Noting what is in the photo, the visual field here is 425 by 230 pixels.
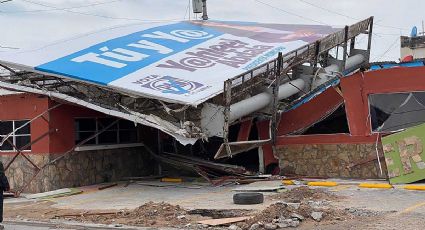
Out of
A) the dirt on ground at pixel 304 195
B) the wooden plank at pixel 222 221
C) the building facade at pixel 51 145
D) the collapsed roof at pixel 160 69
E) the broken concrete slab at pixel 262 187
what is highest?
the collapsed roof at pixel 160 69

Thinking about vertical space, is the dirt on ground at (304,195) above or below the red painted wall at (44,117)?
below

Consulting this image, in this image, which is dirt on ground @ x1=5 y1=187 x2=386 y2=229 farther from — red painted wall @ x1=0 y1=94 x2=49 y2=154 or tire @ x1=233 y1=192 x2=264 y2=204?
red painted wall @ x1=0 y1=94 x2=49 y2=154

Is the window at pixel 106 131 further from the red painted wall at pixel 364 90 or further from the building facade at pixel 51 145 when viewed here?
the red painted wall at pixel 364 90

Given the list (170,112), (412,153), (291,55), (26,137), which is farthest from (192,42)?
(412,153)

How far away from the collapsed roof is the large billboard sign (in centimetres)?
3

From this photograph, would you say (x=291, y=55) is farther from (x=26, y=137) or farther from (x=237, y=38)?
(x=26, y=137)

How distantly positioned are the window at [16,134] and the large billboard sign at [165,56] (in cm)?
237

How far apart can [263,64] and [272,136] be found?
8.40ft

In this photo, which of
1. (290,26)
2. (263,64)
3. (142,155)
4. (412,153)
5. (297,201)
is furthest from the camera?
(290,26)

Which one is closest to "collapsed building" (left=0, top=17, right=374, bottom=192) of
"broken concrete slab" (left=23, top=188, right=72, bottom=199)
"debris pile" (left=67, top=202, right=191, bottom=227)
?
"broken concrete slab" (left=23, top=188, right=72, bottom=199)

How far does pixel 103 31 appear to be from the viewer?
2395cm

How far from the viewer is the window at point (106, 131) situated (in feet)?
68.7

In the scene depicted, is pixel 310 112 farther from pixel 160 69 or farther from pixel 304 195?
pixel 304 195

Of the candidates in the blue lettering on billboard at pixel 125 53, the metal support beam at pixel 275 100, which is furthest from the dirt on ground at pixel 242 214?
the blue lettering on billboard at pixel 125 53
